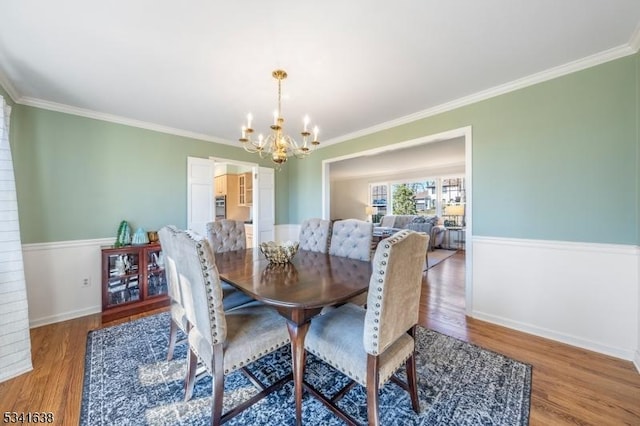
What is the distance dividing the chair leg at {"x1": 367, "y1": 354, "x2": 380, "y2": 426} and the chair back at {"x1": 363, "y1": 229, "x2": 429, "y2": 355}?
0.07 meters

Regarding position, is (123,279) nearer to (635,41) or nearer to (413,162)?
(635,41)

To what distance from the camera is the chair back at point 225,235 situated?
2.65 metres

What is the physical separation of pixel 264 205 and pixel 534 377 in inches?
159

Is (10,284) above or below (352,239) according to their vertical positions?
below

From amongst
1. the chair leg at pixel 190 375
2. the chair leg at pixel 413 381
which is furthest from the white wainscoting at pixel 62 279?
the chair leg at pixel 413 381

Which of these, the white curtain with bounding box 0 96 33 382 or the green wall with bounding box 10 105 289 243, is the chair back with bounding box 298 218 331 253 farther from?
the white curtain with bounding box 0 96 33 382

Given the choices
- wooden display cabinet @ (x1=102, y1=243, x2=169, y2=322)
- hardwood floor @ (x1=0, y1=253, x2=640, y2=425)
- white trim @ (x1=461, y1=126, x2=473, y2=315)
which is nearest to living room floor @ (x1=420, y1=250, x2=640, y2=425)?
hardwood floor @ (x1=0, y1=253, x2=640, y2=425)

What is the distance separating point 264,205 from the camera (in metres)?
4.58

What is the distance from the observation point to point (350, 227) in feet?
7.84

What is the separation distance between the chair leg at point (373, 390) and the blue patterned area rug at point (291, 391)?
29 cm

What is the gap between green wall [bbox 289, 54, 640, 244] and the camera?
1951 millimetres

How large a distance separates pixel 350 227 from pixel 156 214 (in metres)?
2.73

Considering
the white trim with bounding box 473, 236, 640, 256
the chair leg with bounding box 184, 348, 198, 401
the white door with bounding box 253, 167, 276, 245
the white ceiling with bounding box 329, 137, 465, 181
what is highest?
the white ceiling with bounding box 329, 137, 465, 181

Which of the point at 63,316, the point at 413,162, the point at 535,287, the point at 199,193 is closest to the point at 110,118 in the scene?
the point at 199,193
